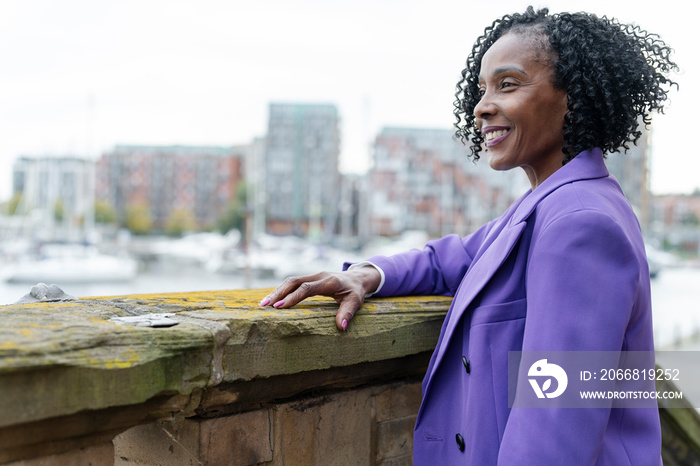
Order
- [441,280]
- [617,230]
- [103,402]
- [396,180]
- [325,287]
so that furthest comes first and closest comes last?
1. [396,180]
2. [441,280]
3. [325,287]
4. [617,230]
5. [103,402]

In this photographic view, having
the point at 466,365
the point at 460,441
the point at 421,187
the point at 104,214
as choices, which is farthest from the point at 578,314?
the point at 104,214

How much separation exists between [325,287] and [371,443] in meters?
0.48

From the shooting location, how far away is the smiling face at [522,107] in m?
1.48

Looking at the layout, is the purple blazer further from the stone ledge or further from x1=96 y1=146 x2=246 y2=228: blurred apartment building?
x1=96 y1=146 x2=246 y2=228: blurred apartment building

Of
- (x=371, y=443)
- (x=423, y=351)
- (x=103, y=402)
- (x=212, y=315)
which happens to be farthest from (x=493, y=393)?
(x=103, y=402)

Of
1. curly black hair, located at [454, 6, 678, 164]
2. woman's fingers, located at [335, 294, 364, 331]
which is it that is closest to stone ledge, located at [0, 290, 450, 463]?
woman's fingers, located at [335, 294, 364, 331]

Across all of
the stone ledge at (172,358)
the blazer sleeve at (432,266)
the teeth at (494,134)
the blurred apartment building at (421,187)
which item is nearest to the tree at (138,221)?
the blurred apartment building at (421,187)

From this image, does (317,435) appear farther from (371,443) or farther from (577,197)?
(577,197)

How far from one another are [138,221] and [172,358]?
227 ft

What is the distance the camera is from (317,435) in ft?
5.07

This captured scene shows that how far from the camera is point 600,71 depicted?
4.79ft

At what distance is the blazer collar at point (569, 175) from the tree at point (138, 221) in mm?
68923

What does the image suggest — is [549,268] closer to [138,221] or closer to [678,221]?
[138,221]

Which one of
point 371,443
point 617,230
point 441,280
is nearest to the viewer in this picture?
point 617,230
